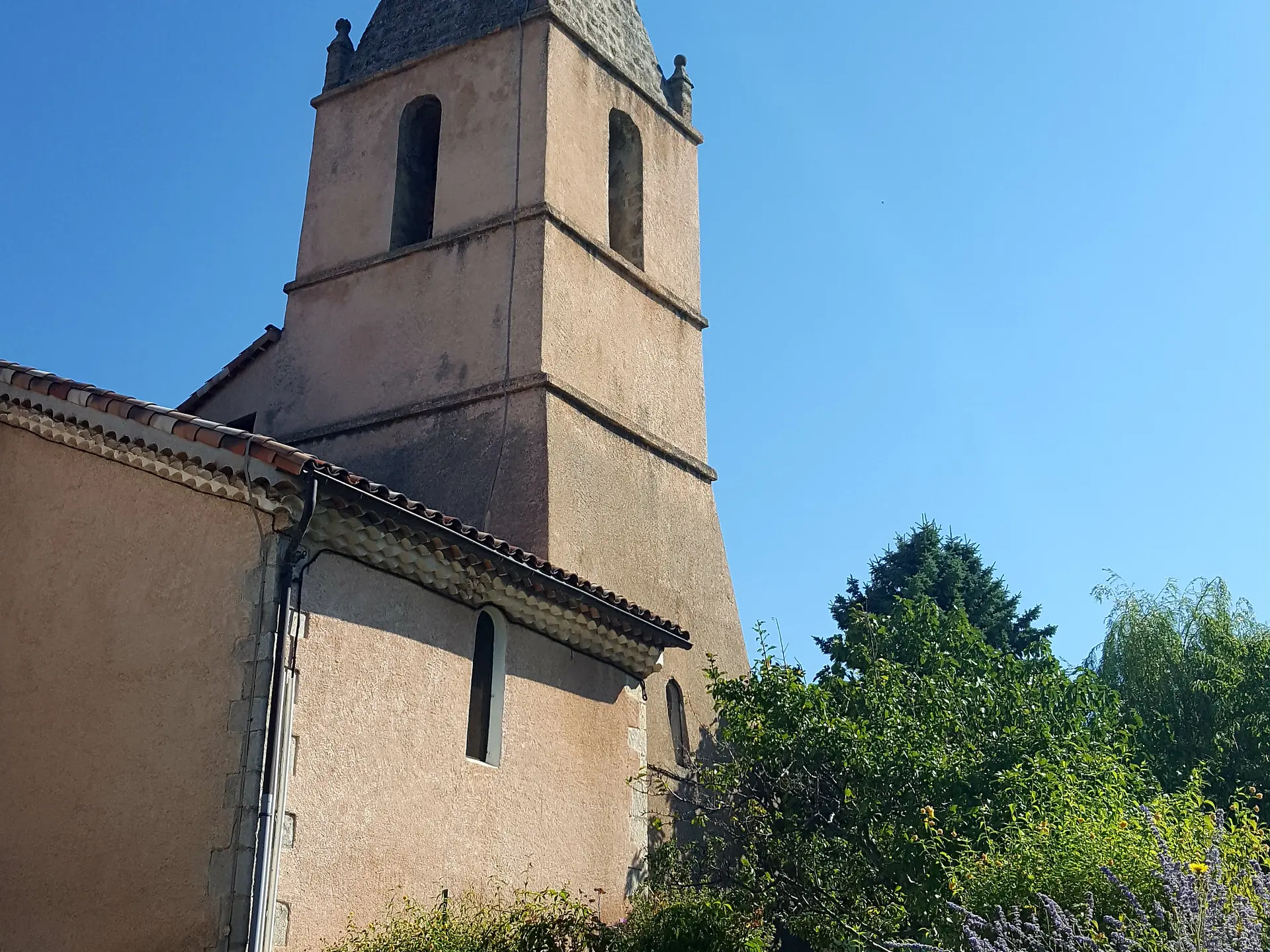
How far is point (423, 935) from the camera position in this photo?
9719mm

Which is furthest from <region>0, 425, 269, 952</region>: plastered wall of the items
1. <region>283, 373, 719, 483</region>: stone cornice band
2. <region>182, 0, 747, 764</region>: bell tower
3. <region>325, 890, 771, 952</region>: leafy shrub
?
<region>283, 373, 719, 483</region>: stone cornice band

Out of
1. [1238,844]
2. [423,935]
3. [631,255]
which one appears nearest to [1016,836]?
[1238,844]

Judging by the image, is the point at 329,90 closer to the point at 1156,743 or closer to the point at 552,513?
the point at 552,513

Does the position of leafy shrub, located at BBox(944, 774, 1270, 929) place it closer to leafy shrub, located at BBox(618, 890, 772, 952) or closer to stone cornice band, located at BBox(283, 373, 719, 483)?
leafy shrub, located at BBox(618, 890, 772, 952)

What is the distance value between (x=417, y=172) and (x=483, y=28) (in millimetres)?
1954

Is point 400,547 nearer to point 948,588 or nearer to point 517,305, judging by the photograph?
point 517,305

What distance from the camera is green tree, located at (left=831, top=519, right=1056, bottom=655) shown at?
24156 mm

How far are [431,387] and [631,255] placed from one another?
352 cm

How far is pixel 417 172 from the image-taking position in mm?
17594

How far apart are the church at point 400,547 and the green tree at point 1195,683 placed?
634cm

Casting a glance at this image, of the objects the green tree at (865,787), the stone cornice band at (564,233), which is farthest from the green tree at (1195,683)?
the stone cornice band at (564,233)

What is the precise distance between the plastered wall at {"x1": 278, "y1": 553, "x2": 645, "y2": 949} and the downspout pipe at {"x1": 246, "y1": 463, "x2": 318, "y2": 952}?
184 millimetres

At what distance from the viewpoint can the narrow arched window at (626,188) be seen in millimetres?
17719

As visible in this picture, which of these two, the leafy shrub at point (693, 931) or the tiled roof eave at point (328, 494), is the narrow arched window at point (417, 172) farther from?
the leafy shrub at point (693, 931)
